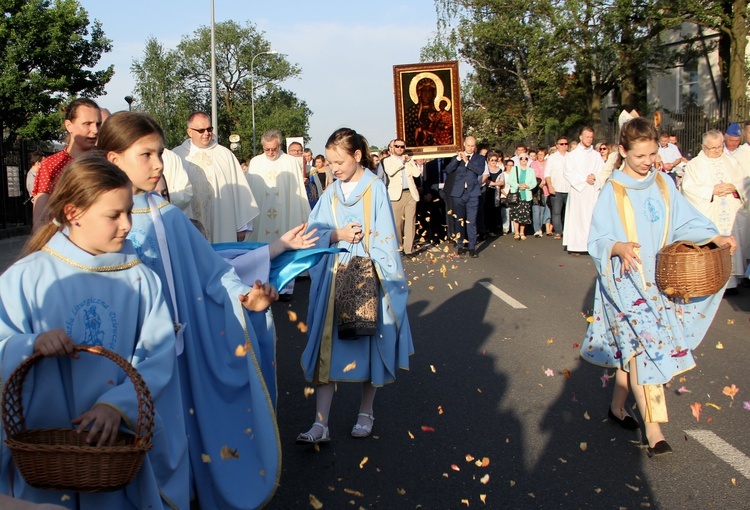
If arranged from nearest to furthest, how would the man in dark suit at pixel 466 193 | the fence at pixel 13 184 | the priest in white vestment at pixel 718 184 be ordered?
the priest in white vestment at pixel 718 184, the man in dark suit at pixel 466 193, the fence at pixel 13 184

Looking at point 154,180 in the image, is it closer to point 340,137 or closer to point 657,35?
point 340,137

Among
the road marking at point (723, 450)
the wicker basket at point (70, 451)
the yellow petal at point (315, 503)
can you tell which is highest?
the wicker basket at point (70, 451)

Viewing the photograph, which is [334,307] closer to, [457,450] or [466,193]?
[457,450]

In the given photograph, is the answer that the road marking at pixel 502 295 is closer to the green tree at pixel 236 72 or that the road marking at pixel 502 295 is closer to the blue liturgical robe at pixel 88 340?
the blue liturgical robe at pixel 88 340

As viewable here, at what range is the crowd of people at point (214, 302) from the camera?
3078mm

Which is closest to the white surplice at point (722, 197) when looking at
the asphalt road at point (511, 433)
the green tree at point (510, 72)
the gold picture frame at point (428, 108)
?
the asphalt road at point (511, 433)

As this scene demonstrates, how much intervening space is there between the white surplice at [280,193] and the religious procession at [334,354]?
7.42ft

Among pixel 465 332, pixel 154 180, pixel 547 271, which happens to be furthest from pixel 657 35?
pixel 154 180

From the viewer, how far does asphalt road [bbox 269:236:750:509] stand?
460 cm

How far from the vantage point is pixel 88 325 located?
313 centimetres

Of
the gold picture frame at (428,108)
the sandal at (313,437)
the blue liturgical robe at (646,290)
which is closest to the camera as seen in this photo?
the blue liturgical robe at (646,290)

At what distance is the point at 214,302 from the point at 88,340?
3.22 feet

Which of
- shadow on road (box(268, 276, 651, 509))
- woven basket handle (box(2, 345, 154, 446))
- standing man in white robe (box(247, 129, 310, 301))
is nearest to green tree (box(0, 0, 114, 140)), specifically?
standing man in white robe (box(247, 129, 310, 301))

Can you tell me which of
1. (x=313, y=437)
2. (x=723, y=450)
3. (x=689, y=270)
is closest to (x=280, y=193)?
(x=313, y=437)
